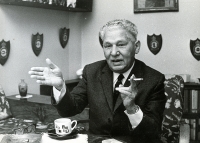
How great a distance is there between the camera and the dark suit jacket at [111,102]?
6.00 ft

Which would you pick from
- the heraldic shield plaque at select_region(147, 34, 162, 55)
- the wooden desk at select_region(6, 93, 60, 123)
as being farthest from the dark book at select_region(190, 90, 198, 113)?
the wooden desk at select_region(6, 93, 60, 123)

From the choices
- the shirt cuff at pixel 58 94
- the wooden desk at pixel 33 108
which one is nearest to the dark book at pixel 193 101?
the wooden desk at pixel 33 108

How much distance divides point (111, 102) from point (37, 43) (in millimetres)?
1995

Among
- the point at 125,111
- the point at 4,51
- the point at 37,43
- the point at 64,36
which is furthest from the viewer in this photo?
the point at 64,36

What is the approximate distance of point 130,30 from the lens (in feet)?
6.32

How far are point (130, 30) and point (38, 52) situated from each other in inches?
78.9

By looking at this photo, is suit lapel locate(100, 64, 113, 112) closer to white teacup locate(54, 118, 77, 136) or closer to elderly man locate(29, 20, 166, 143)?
elderly man locate(29, 20, 166, 143)

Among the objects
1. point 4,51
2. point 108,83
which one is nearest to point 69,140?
point 108,83

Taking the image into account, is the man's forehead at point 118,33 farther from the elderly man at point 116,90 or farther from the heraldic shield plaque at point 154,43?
the heraldic shield plaque at point 154,43

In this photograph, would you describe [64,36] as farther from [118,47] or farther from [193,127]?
[118,47]

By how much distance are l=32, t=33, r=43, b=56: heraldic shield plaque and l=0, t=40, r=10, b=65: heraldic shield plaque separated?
0.39 meters

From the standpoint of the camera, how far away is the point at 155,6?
3.88 m

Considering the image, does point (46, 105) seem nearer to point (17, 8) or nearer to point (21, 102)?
point (21, 102)

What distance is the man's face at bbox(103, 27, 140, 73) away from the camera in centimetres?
190
